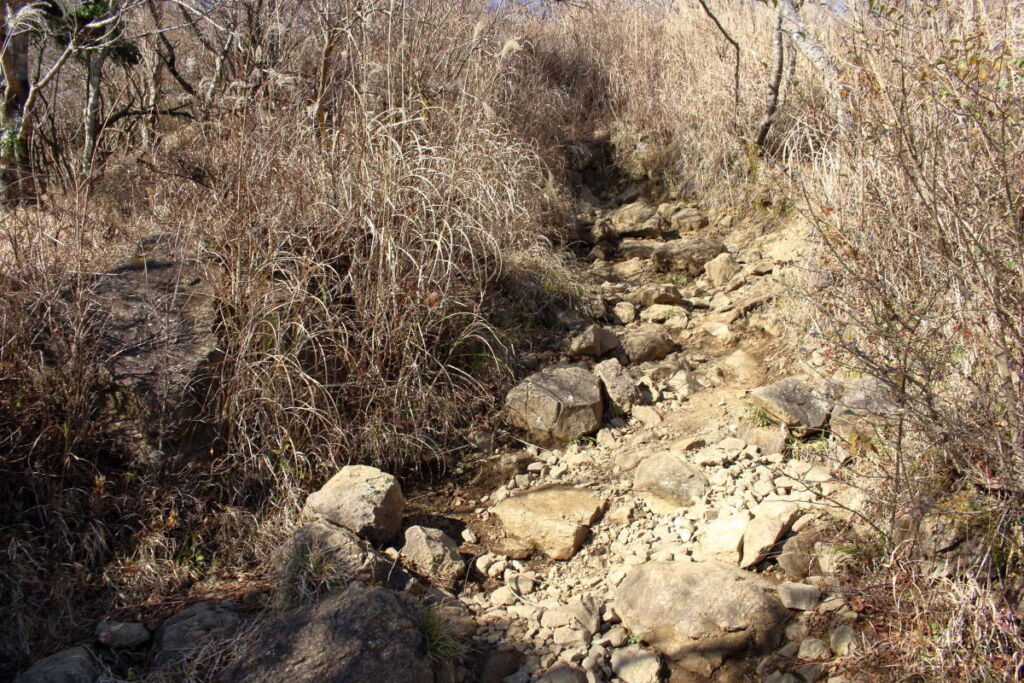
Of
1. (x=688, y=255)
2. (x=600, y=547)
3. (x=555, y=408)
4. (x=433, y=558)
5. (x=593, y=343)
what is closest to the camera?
(x=433, y=558)

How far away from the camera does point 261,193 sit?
4.07 metres

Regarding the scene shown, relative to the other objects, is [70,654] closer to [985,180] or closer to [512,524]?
[512,524]

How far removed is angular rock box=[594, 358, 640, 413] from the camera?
4.22 m

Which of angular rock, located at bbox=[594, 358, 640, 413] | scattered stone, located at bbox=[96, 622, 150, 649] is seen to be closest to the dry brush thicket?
scattered stone, located at bbox=[96, 622, 150, 649]

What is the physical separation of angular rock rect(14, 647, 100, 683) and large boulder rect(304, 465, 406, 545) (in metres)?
0.91

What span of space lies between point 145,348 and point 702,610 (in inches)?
101

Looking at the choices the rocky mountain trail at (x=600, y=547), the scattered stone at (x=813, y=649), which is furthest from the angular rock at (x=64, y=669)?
the scattered stone at (x=813, y=649)

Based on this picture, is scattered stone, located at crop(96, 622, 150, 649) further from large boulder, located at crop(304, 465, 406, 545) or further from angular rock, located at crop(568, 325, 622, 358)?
angular rock, located at crop(568, 325, 622, 358)

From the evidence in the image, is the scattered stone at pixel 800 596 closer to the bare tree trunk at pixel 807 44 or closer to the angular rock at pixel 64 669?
the angular rock at pixel 64 669

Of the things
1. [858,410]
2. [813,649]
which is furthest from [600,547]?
[858,410]

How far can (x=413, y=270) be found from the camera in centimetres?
405

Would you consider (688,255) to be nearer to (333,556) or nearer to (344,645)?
(333,556)

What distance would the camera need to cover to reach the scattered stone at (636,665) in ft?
8.38

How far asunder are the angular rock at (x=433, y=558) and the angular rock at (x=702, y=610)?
2.18 feet
